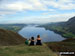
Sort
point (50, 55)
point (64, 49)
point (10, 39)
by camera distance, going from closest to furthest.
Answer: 1. point (50, 55)
2. point (64, 49)
3. point (10, 39)

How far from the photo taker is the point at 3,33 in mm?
58031

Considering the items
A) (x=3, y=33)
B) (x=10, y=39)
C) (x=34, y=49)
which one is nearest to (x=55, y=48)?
(x=34, y=49)

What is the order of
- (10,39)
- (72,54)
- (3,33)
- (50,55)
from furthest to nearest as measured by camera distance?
(3,33) → (10,39) → (72,54) → (50,55)

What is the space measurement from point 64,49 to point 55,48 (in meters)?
2.00

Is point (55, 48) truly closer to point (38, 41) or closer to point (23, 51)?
Answer: point (38, 41)

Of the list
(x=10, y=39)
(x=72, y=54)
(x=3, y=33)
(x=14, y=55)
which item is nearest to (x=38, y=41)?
(x=72, y=54)

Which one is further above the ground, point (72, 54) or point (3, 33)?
point (3, 33)

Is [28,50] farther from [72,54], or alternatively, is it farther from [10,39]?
[10,39]

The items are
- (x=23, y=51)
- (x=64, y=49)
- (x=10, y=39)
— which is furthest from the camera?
(x=10, y=39)

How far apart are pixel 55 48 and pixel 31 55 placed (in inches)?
430

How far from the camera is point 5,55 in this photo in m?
21.8

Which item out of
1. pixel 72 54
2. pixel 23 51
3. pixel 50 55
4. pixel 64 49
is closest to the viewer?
pixel 50 55

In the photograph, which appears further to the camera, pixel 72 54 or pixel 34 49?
pixel 72 54

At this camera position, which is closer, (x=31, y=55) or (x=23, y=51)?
(x=31, y=55)
